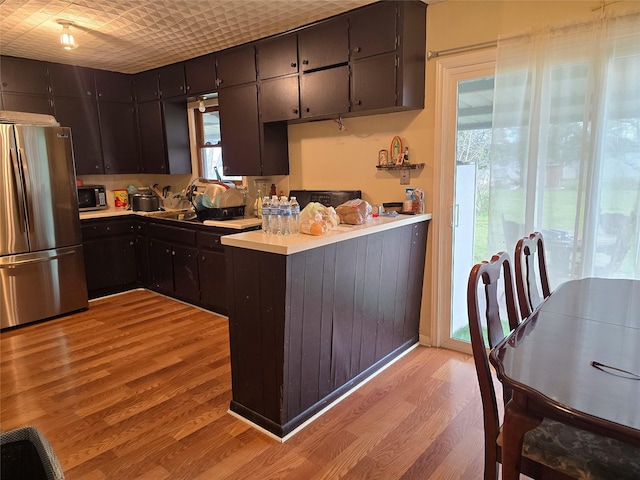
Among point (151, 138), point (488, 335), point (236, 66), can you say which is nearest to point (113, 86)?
point (151, 138)

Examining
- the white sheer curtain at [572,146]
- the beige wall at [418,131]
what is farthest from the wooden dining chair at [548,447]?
the beige wall at [418,131]

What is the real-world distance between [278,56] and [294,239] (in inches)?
76.2

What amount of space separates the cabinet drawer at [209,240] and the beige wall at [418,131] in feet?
2.69

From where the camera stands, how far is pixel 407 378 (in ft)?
8.78

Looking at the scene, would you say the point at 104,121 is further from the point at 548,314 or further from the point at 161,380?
the point at 548,314

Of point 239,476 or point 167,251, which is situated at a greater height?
point 167,251

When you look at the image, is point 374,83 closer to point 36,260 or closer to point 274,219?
point 274,219

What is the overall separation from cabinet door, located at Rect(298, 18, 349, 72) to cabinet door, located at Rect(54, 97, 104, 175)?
2615mm

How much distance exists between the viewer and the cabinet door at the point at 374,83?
2.72 m

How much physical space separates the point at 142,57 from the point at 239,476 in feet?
12.4

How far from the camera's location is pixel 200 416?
2.29 metres

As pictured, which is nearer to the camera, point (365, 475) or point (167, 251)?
point (365, 475)

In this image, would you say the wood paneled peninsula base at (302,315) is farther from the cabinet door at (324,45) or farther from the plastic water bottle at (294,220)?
the cabinet door at (324,45)

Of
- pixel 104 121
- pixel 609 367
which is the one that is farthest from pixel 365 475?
pixel 104 121
